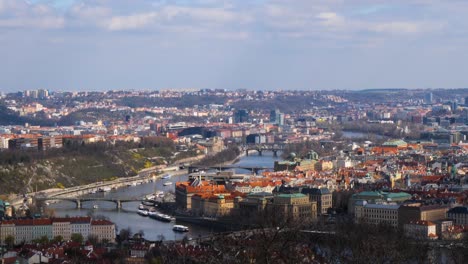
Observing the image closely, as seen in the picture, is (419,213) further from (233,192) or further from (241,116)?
(241,116)

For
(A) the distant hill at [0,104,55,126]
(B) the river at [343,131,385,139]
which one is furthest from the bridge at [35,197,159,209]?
(A) the distant hill at [0,104,55,126]

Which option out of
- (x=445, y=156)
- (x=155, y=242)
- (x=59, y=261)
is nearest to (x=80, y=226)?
(x=155, y=242)

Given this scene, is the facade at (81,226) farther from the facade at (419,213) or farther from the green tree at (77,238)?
the facade at (419,213)

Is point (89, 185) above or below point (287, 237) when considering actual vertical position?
below

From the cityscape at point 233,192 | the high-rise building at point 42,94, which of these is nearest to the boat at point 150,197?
the cityscape at point 233,192

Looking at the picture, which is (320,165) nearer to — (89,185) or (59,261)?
(89,185)

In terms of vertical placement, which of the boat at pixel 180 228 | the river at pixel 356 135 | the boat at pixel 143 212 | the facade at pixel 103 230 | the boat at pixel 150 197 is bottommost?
the river at pixel 356 135

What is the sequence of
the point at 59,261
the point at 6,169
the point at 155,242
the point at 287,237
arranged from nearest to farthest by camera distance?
the point at 287,237
the point at 59,261
the point at 155,242
the point at 6,169
